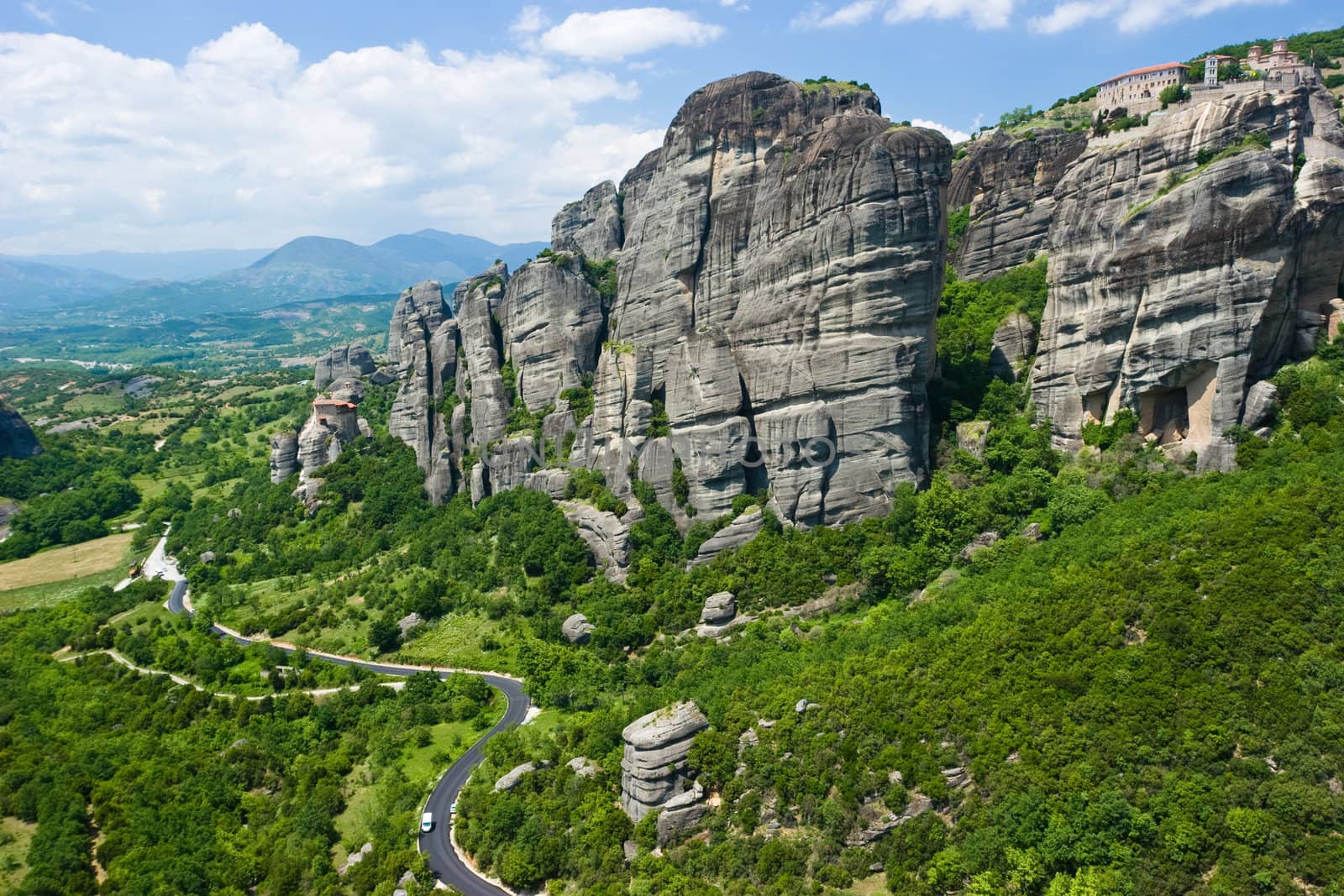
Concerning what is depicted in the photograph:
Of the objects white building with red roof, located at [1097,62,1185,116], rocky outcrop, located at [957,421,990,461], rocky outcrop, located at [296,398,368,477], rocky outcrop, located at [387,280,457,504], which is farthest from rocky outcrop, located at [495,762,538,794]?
white building with red roof, located at [1097,62,1185,116]

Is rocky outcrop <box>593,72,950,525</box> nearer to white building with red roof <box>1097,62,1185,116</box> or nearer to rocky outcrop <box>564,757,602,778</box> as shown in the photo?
rocky outcrop <box>564,757,602,778</box>

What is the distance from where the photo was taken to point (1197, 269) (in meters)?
39.4

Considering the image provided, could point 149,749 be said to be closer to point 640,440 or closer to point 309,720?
point 309,720

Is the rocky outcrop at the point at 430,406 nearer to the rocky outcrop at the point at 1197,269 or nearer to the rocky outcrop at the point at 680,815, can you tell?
the rocky outcrop at the point at 680,815

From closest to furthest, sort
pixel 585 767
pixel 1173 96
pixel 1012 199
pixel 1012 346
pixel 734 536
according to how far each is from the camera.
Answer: pixel 585 767, pixel 734 536, pixel 1012 346, pixel 1173 96, pixel 1012 199

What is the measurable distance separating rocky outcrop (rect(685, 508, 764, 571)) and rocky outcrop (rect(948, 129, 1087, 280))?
90.2 feet

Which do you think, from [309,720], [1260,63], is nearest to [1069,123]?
[1260,63]

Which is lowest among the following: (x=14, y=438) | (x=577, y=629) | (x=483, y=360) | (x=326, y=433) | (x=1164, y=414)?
(x=577, y=629)

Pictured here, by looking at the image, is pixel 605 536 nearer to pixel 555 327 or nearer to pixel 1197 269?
pixel 555 327

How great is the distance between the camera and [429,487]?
7025 centimetres

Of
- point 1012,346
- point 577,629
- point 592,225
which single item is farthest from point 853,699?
point 592,225

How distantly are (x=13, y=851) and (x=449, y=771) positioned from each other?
18.4 metres

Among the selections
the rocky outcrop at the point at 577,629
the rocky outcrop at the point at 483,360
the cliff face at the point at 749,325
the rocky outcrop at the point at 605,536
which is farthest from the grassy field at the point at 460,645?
the rocky outcrop at the point at 483,360

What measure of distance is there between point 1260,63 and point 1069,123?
13945 millimetres
